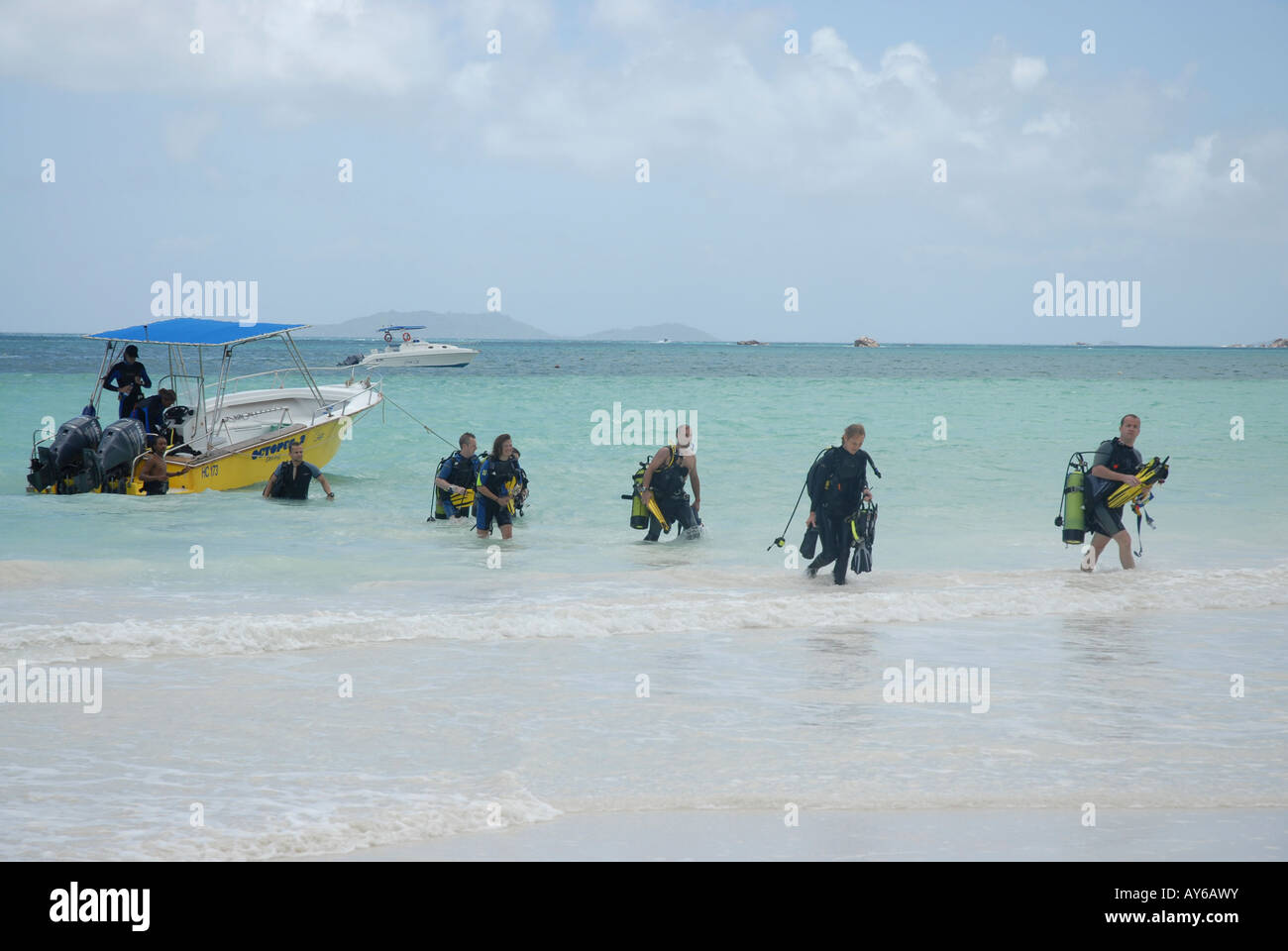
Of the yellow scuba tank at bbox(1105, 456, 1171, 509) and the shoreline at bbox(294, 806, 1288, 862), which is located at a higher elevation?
the yellow scuba tank at bbox(1105, 456, 1171, 509)

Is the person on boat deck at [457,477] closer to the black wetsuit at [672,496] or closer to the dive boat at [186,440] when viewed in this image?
the black wetsuit at [672,496]

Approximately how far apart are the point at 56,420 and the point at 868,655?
97.0ft

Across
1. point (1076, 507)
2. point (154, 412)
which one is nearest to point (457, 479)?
point (154, 412)

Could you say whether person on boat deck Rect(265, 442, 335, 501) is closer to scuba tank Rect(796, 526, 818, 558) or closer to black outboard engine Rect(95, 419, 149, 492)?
black outboard engine Rect(95, 419, 149, 492)

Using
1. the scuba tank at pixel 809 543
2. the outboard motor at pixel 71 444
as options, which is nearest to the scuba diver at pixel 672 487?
the scuba tank at pixel 809 543

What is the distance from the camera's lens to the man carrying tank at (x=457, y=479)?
46.3 ft

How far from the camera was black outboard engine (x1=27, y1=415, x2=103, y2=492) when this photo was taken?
16.0 m

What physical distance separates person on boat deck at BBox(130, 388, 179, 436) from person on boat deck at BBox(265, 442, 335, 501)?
6.92ft

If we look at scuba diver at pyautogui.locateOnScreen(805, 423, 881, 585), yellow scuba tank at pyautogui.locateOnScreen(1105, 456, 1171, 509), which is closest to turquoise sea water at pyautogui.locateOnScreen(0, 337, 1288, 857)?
scuba diver at pyautogui.locateOnScreen(805, 423, 881, 585)

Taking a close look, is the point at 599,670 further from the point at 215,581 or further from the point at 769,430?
the point at 769,430

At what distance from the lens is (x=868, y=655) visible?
7949 millimetres

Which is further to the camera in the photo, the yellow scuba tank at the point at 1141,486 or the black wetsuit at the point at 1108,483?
the black wetsuit at the point at 1108,483

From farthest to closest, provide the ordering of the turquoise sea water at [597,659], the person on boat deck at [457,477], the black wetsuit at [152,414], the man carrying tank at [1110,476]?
the black wetsuit at [152,414] → the person on boat deck at [457,477] → the man carrying tank at [1110,476] → the turquoise sea water at [597,659]

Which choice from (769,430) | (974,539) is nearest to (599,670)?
(974,539)
